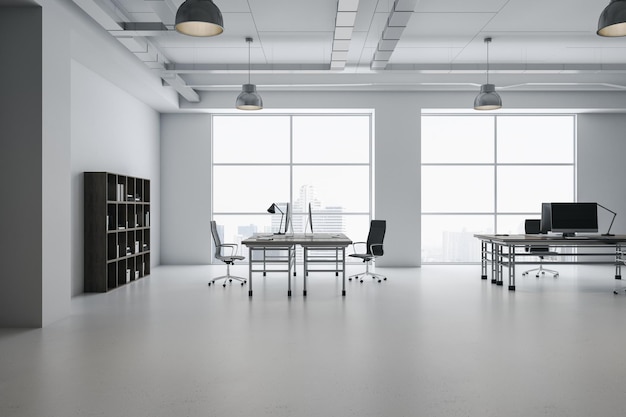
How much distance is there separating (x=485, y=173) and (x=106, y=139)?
310 inches

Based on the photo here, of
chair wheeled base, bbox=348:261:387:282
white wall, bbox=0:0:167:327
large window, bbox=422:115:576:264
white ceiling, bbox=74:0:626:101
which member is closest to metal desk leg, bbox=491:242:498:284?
chair wheeled base, bbox=348:261:387:282

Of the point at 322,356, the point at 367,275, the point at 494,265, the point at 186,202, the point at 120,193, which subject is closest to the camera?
the point at 322,356

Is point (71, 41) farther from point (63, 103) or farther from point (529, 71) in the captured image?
point (529, 71)

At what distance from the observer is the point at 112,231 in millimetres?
7328

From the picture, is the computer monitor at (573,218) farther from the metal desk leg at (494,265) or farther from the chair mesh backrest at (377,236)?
the chair mesh backrest at (377,236)

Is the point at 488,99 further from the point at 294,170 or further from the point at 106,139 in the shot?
the point at 106,139

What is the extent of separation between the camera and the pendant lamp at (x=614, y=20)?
14.3ft

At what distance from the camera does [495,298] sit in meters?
6.60

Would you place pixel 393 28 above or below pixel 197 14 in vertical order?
above

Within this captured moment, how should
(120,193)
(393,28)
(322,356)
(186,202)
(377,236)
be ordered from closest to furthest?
(322,356), (393,28), (120,193), (377,236), (186,202)

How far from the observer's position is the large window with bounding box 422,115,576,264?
429 inches

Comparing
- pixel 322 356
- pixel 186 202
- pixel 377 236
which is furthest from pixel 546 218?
pixel 186 202

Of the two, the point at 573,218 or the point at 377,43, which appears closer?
the point at 573,218

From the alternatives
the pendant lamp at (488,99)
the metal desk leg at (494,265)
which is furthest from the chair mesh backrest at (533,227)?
the pendant lamp at (488,99)
